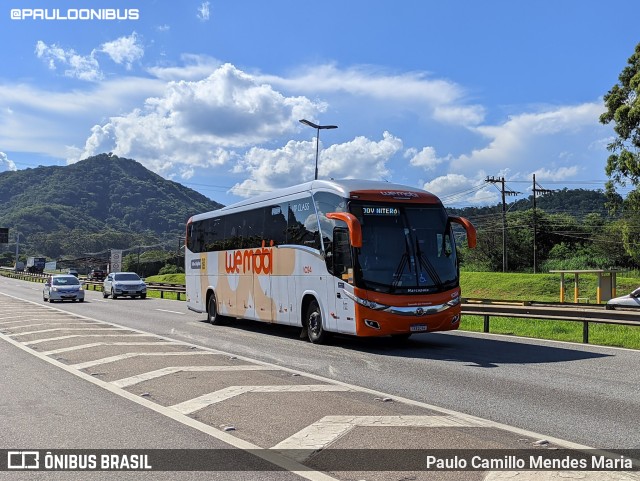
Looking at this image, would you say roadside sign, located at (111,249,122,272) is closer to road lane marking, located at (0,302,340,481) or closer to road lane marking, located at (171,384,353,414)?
road lane marking, located at (0,302,340,481)

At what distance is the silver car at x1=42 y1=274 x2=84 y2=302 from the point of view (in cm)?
3509

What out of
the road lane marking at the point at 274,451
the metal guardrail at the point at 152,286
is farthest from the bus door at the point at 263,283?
the metal guardrail at the point at 152,286

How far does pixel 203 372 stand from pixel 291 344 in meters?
4.80

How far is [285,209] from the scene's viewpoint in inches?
654

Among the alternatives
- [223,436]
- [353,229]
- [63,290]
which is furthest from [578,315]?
[63,290]

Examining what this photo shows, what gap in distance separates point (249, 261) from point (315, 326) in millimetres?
4148

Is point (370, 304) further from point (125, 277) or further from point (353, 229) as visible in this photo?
point (125, 277)

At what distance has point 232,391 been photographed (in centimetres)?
882

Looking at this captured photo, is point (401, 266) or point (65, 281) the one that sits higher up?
point (401, 266)

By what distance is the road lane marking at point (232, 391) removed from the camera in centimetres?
791

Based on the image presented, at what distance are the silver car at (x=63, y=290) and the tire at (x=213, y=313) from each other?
16.3 meters

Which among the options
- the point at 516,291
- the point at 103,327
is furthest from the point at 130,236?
the point at 103,327

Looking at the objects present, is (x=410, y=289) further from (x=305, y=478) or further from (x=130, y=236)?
(x=130, y=236)

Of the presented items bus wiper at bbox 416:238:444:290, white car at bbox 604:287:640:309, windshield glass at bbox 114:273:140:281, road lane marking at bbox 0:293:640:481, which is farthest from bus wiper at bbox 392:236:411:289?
windshield glass at bbox 114:273:140:281
